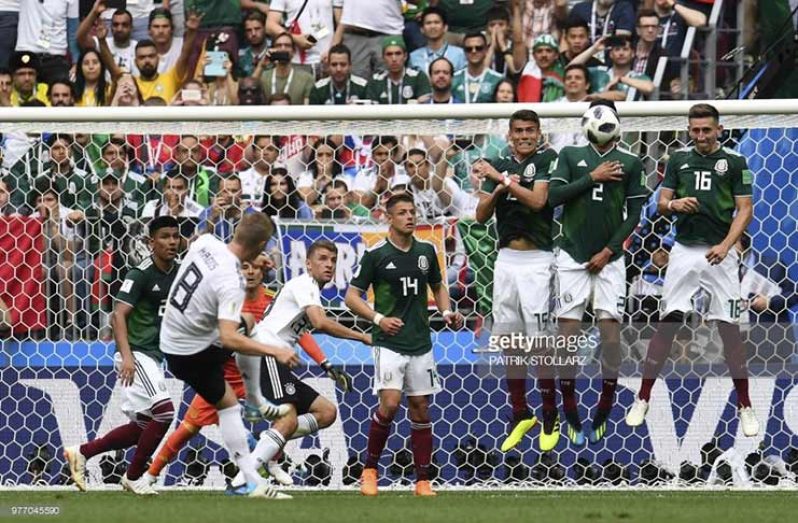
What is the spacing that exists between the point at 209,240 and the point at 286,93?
590 centimetres

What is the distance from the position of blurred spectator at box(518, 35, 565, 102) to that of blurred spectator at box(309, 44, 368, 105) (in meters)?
1.55

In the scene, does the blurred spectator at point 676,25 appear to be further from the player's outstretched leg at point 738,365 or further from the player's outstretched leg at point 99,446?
the player's outstretched leg at point 99,446

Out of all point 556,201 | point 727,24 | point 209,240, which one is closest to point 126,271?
point 209,240

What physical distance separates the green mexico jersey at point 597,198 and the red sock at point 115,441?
3.35m

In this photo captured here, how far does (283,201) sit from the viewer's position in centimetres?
1212

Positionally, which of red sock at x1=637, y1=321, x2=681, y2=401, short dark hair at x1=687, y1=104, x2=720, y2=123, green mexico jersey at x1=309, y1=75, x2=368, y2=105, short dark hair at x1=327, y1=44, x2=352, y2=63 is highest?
short dark hair at x1=327, y1=44, x2=352, y2=63

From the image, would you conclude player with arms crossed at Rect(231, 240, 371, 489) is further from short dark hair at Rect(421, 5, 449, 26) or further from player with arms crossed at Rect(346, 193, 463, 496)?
short dark hair at Rect(421, 5, 449, 26)

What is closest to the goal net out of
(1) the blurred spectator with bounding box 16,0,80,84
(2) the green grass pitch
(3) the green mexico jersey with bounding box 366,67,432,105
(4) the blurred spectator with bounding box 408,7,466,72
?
(2) the green grass pitch

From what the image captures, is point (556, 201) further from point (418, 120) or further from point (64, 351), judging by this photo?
point (64, 351)

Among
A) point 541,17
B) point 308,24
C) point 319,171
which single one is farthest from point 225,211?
point 541,17

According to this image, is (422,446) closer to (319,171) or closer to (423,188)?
(423,188)

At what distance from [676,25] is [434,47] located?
236cm

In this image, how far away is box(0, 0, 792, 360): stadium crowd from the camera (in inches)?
476

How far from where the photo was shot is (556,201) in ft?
35.9
